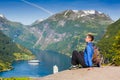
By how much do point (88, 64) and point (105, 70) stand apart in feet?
5.44

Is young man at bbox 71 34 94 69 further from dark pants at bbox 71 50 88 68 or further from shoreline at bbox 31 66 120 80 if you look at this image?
shoreline at bbox 31 66 120 80

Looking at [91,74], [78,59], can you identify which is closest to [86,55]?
[78,59]

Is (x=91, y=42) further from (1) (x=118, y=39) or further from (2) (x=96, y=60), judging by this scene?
(1) (x=118, y=39)

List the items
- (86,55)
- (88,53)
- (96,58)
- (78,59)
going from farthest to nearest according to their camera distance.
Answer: (78,59) < (96,58) < (86,55) < (88,53)

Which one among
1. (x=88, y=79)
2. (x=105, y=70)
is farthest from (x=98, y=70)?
(x=88, y=79)

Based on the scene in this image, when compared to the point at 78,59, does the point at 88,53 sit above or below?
above

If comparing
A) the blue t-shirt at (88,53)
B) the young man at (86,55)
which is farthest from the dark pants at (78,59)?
the blue t-shirt at (88,53)

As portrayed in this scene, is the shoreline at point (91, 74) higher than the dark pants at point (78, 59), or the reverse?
the dark pants at point (78, 59)

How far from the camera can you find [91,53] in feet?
77.5

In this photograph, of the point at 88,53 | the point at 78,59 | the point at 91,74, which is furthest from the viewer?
the point at 78,59

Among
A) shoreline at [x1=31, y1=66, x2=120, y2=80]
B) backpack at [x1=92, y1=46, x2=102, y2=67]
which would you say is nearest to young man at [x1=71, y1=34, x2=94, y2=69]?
backpack at [x1=92, y1=46, x2=102, y2=67]

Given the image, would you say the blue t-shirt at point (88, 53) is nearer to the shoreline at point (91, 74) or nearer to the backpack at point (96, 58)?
the backpack at point (96, 58)

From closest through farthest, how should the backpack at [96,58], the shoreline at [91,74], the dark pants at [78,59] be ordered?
the shoreline at [91,74]
the backpack at [96,58]
the dark pants at [78,59]

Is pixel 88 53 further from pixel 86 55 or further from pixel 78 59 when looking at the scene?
pixel 78 59
